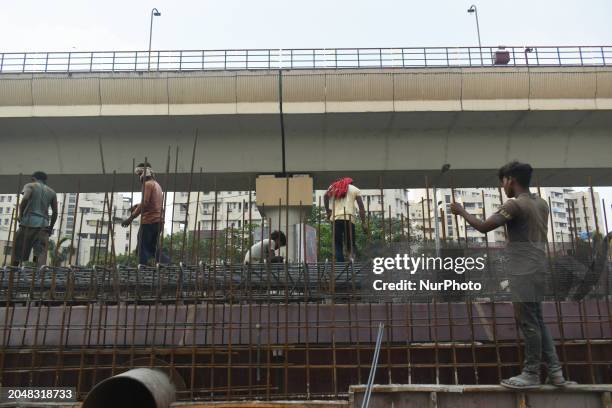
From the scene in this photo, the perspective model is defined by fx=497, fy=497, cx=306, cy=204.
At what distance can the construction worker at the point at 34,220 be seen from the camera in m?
8.52

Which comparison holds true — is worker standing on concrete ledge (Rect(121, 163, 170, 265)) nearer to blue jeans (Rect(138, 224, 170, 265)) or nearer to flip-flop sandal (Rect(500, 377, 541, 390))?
blue jeans (Rect(138, 224, 170, 265))

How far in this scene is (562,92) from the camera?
1322 cm

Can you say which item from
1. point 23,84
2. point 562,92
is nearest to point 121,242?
point 23,84

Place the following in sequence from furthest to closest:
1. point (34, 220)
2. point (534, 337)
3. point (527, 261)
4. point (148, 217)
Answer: point (34, 220)
point (148, 217)
point (527, 261)
point (534, 337)

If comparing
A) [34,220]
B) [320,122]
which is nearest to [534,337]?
[34,220]

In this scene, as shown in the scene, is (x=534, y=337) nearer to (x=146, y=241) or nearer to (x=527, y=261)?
(x=527, y=261)

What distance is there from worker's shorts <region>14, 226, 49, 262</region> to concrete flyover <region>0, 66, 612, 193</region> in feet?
17.6

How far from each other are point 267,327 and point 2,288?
3856mm

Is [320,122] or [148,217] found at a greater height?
[320,122]

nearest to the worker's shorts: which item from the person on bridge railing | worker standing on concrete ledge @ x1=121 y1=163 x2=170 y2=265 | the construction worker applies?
the construction worker

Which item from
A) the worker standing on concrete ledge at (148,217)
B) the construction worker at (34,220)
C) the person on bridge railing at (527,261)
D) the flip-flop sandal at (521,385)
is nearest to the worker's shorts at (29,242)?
the construction worker at (34,220)

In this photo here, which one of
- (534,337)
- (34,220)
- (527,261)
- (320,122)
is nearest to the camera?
(534,337)

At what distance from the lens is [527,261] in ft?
15.8

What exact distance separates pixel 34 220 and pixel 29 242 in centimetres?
41
